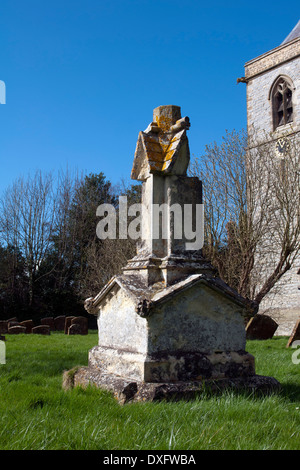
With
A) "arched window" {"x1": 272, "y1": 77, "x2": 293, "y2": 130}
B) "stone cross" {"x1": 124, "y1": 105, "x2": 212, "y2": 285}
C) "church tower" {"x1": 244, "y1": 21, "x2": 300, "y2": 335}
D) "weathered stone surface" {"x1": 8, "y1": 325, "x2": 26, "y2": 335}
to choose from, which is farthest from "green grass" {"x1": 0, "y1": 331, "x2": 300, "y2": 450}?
"arched window" {"x1": 272, "y1": 77, "x2": 293, "y2": 130}

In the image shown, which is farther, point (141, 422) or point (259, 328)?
point (259, 328)

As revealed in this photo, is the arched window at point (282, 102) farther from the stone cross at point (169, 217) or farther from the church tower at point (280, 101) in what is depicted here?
the stone cross at point (169, 217)

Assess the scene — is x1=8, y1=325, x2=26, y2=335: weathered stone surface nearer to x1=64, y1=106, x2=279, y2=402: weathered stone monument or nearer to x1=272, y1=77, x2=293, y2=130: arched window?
x1=64, y1=106, x2=279, y2=402: weathered stone monument

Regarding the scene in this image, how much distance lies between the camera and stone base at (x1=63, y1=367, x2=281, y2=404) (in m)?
3.82

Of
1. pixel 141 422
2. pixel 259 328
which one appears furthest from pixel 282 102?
pixel 141 422

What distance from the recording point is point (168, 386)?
153 inches

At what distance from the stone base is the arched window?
71.3ft

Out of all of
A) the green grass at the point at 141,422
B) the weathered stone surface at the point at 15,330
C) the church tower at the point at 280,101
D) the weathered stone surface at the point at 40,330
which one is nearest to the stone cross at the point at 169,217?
the green grass at the point at 141,422

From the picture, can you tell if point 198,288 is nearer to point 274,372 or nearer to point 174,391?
point 174,391

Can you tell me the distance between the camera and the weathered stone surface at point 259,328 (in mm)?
12719

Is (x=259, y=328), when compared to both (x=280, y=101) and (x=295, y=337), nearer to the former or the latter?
(x=295, y=337)

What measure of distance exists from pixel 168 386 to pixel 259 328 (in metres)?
9.48

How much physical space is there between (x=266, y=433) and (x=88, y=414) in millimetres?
1271
